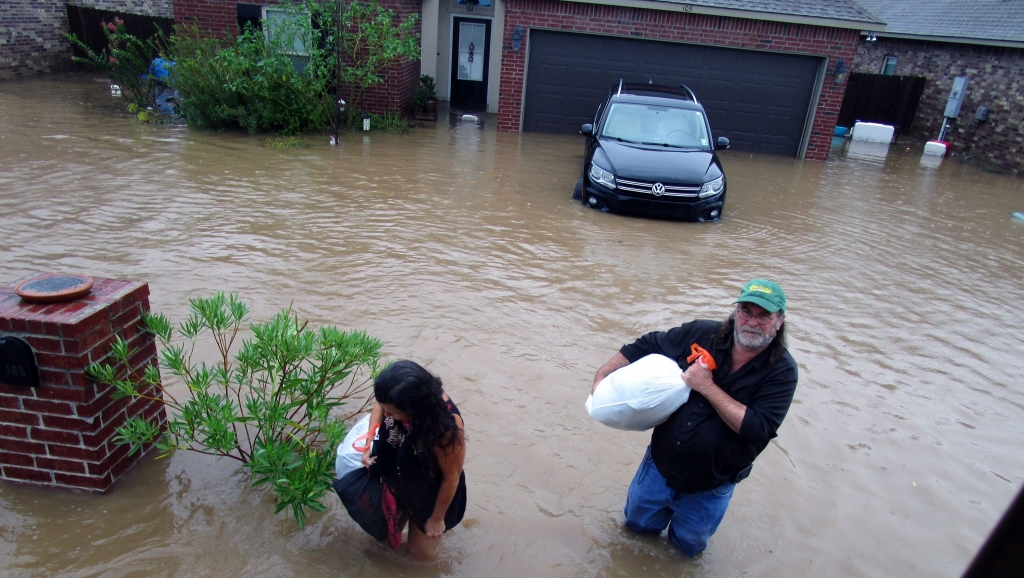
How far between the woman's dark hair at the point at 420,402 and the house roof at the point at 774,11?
13.1 m

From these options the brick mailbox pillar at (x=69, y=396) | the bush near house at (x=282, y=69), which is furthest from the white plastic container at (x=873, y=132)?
the brick mailbox pillar at (x=69, y=396)

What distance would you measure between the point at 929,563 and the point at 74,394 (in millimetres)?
4183

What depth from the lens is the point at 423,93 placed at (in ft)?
49.0

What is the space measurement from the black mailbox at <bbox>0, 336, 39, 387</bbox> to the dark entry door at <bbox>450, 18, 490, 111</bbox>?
50.4 ft

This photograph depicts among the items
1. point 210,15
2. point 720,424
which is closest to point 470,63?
point 210,15

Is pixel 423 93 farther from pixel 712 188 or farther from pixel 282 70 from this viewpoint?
pixel 712 188

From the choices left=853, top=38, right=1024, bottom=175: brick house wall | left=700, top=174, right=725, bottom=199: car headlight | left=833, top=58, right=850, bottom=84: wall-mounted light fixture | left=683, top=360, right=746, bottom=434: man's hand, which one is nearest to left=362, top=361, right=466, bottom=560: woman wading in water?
left=683, top=360, right=746, bottom=434: man's hand

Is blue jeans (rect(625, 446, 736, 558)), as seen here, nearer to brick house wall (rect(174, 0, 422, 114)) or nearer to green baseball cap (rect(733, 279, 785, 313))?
green baseball cap (rect(733, 279, 785, 313))

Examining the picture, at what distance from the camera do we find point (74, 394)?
2943 mm

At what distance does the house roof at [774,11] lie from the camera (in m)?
13.6

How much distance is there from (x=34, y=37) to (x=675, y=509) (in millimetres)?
21069

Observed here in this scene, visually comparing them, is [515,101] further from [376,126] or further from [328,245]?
[328,245]

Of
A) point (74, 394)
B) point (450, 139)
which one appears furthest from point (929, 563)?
point (450, 139)

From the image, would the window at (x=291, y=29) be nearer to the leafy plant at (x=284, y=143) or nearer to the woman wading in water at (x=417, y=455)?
the leafy plant at (x=284, y=143)
